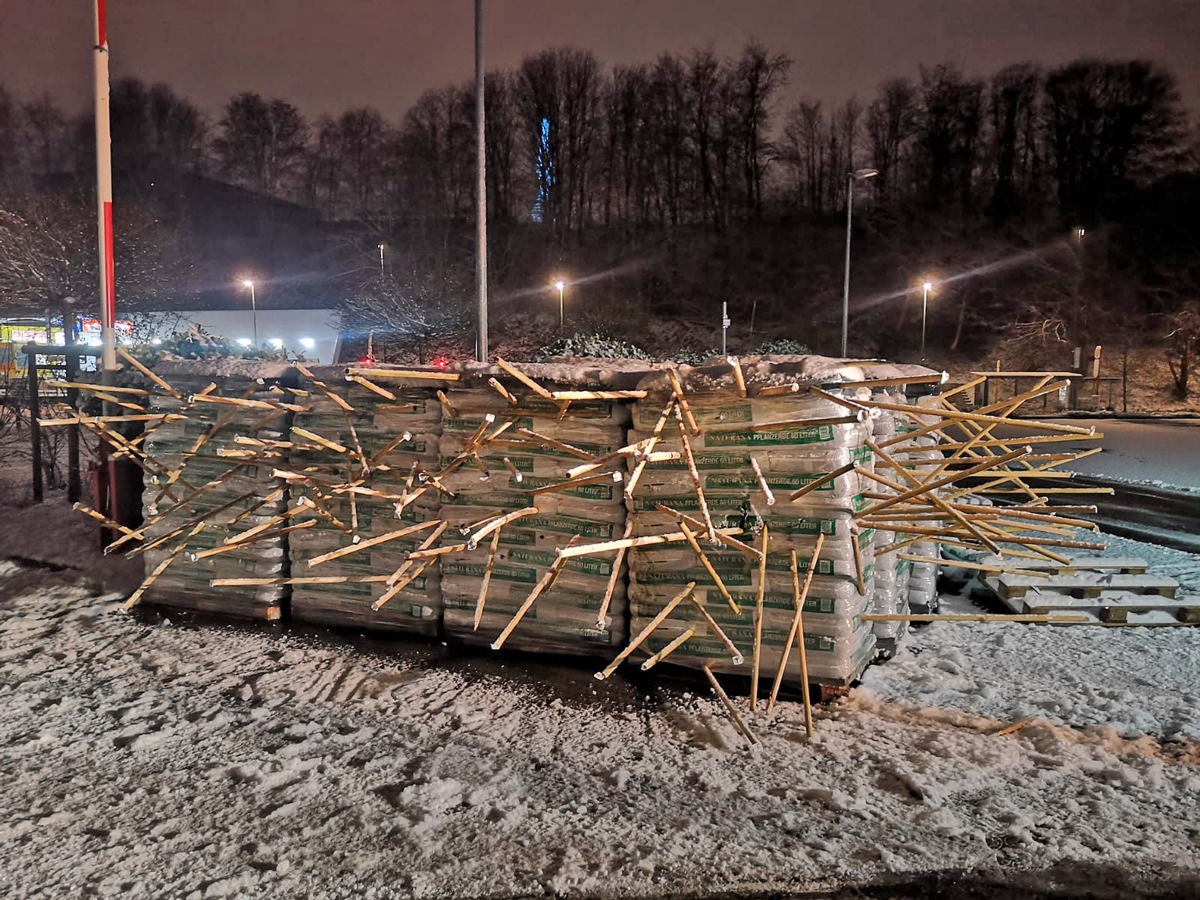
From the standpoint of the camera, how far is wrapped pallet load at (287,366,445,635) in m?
5.76

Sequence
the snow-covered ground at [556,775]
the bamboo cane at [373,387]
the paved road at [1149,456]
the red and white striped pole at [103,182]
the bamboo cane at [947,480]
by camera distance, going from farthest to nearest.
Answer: the paved road at [1149,456], the red and white striped pole at [103,182], the bamboo cane at [373,387], the bamboo cane at [947,480], the snow-covered ground at [556,775]

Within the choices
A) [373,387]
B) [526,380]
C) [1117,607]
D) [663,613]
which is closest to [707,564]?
[663,613]

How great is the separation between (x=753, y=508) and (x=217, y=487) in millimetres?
4192

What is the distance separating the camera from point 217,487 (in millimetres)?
6539

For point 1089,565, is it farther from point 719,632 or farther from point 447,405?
point 447,405

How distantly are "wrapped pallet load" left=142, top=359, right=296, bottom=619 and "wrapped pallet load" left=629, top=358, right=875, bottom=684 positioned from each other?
2.87 m

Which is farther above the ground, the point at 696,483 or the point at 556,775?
the point at 696,483

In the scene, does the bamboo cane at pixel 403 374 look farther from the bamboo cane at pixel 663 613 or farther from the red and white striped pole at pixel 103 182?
the red and white striped pole at pixel 103 182

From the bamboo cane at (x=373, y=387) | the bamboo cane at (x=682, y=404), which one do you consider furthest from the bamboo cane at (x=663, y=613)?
the bamboo cane at (x=373, y=387)

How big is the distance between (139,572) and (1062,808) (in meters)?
7.29

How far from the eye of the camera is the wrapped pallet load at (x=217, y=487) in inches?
248

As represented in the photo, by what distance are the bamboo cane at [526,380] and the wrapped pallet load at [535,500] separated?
1 centimetres

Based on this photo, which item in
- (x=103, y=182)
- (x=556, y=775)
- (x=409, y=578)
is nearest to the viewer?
(x=556, y=775)

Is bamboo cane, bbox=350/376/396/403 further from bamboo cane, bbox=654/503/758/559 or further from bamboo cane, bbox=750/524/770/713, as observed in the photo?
bamboo cane, bbox=750/524/770/713
